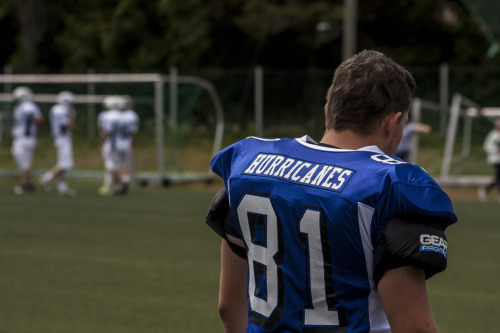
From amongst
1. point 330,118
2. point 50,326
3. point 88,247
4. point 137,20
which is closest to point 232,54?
point 137,20

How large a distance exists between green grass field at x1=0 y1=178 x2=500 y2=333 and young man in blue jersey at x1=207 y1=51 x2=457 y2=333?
401cm

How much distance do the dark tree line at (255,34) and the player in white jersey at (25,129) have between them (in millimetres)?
13627

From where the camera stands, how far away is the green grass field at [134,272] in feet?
21.6

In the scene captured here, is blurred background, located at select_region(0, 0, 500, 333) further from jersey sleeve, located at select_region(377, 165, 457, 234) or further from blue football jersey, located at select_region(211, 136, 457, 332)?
jersey sleeve, located at select_region(377, 165, 457, 234)

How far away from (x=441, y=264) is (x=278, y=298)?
461mm

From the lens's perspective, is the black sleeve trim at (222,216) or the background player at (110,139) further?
the background player at (110,139)

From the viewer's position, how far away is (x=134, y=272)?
338 inches

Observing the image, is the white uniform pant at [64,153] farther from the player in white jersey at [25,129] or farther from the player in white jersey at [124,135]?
the player in white jersey at [124,135]

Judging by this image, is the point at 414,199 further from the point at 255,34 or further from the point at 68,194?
the point at 255,34

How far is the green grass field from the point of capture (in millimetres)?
6578

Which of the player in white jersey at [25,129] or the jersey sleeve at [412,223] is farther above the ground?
the jersey sleeve at [412,223]

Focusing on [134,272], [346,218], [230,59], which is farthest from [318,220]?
[230,59]

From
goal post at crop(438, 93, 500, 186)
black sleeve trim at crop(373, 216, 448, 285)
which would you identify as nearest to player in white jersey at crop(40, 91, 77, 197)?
goal post at crop(438, 93, 500, 186)

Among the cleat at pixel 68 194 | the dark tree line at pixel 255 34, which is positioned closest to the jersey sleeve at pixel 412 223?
the cleat at pixel 68 194
